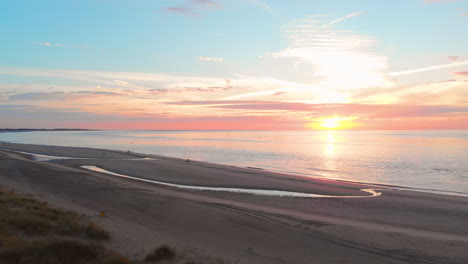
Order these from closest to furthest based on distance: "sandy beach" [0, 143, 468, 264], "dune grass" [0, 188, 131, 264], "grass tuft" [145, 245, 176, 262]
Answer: "dune grass" [0, 188, 131, 264], "grass tuft" [145, 245, 176, 262], "sandy beach" [0, 143, 468, 264]

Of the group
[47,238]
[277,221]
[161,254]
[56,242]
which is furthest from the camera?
[277,221]

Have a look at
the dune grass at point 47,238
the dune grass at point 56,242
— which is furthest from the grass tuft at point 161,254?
the dune grass at point 47,238

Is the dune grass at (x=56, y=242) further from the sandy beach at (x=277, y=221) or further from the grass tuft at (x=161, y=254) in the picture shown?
the sandy beach at (x=277, y=221)

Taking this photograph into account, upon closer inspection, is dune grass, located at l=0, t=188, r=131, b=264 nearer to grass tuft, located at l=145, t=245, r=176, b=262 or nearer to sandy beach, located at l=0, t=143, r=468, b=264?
grass tuft, located at l=145, t=245, r=176, b=262

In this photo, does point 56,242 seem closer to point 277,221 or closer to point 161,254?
point 161,254

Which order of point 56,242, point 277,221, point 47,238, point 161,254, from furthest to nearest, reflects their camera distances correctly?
point 277,221 → point 161,254 → point 47,238 → point 56,242

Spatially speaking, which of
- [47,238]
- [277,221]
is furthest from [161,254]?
[277,221]

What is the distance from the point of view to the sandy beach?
11.2 metres

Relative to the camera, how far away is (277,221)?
15.0 metres

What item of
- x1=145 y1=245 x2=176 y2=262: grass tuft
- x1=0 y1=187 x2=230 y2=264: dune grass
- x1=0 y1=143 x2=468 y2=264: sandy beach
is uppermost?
x1=0 y1=187 x2=230 y2=264: dune grass

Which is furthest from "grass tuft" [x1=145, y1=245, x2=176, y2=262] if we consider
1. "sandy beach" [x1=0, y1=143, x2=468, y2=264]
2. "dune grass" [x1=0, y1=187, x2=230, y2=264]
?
"sandy beach" [x1=0, y1=143, x2=468, y2=264]

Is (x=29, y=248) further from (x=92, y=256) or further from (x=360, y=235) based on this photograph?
(x=360, y=235)

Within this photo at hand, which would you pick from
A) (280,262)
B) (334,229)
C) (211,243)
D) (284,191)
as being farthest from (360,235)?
(284,191)

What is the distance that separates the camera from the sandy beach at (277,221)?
1123cm
